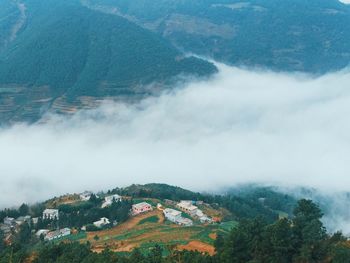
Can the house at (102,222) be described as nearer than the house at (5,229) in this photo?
Yes

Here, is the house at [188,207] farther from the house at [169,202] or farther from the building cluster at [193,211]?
the house at [169,202]

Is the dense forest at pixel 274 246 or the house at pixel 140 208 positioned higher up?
the dense forest at pixel 274 246

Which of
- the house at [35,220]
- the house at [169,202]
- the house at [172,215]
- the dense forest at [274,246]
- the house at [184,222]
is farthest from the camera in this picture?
the house at [169,202]

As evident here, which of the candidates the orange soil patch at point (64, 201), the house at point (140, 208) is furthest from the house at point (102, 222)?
the orange soil patch at point (64, 201)

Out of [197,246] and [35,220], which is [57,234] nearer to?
[35,220]

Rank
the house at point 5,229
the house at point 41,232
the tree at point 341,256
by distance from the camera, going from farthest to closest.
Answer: the house at point 5,229, the house at point 41,232, the tree at point 341,256

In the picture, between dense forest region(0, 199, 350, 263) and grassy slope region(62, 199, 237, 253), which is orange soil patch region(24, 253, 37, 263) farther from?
grassy slope region(62, 199, 237, 253)

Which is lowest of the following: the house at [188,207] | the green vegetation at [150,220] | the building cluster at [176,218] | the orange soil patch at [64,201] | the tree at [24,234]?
the orange soil patch at [64,201]

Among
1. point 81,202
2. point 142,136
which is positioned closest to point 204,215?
point 81,202
